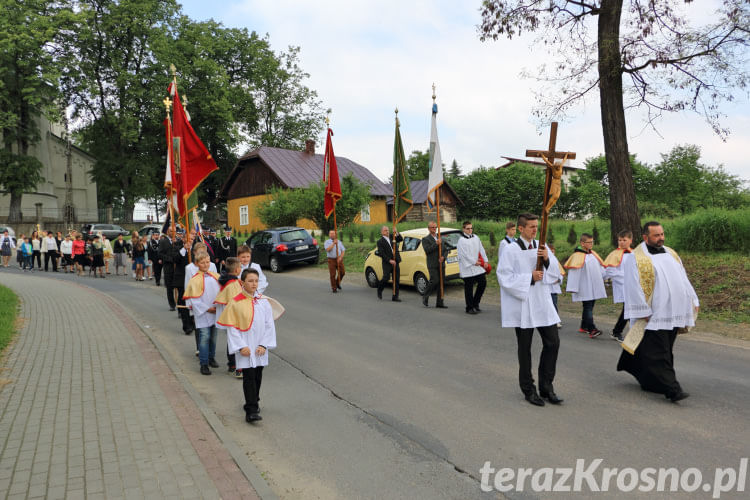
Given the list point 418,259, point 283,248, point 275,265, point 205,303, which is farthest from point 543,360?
point 275,265

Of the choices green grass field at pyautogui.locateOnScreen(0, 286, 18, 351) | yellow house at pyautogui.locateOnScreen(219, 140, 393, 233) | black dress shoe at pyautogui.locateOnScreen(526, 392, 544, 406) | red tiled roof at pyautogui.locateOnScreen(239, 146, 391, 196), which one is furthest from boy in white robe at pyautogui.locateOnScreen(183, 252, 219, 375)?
yellow house at pyautogui.locateOnScreen(219, 140, 393, 233)

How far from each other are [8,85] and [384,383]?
43.3m

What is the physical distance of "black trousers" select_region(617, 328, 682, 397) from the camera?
5.38m

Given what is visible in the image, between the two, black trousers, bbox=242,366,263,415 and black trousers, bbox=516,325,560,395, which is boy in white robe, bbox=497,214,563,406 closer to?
black trousers, bbox=516,325,560,395

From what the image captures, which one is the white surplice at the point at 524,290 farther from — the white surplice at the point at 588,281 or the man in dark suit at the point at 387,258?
the man in dark suit at the point at 387,258

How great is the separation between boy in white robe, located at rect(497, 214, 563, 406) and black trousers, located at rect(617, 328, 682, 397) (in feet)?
3.03

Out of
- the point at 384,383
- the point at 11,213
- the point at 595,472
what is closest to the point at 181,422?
the point at 384,383

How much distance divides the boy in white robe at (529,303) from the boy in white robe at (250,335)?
2.46 metres

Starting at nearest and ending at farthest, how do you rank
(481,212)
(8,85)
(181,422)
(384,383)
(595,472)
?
(595,472)
(181,422)
(384,383)
(8,85)
(481,212)

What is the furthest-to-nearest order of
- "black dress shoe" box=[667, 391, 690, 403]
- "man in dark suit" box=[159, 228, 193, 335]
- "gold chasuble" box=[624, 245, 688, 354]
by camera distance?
"man in dark suit" box=[159, 228, 193, 335] → "gold chasuble" box=[624, 245, 688, 354] → "black dress shoe" box=[667, 391, 690, 403]

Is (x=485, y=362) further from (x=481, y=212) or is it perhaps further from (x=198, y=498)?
(x=481, y=212)

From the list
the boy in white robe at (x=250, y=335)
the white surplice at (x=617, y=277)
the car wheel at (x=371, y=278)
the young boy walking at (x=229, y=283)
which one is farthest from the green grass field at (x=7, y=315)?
the white surplice at (x=617, y=277)

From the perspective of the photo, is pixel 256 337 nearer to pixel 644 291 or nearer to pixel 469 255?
pixel 644 291

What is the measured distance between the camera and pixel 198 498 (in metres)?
3.57
